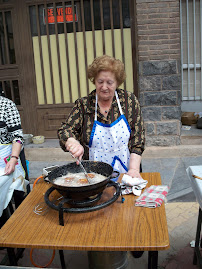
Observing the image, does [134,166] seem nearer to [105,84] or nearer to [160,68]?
[105,84]

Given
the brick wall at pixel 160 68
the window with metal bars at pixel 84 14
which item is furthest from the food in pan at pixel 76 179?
the window with metal bars at pixel 84 14

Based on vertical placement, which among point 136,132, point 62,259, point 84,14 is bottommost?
point 62,259

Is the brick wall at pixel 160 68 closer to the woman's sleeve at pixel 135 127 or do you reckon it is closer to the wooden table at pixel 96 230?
the woman's sleeve at pixel 135 127

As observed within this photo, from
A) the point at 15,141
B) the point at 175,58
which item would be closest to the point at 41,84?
the point at 175,58

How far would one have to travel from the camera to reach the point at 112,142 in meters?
2.60

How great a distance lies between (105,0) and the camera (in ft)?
17.0

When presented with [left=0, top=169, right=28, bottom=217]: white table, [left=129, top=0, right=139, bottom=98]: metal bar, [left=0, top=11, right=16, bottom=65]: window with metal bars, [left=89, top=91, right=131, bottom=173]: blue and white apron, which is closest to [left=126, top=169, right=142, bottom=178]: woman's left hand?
[left=89, top=91, right=131, bottom=173]: blue and white apron

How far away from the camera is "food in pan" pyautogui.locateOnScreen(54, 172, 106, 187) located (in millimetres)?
1856

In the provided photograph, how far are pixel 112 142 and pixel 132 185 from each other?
2.15 ft

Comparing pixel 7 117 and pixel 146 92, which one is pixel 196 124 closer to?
pixel 146 92

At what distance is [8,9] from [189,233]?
501 cm

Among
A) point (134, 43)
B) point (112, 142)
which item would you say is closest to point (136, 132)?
point (112, 142)

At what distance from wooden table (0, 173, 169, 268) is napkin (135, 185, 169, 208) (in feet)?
0.11

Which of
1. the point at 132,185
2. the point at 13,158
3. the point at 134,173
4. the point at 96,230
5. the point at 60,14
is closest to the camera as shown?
the point at 96,230
